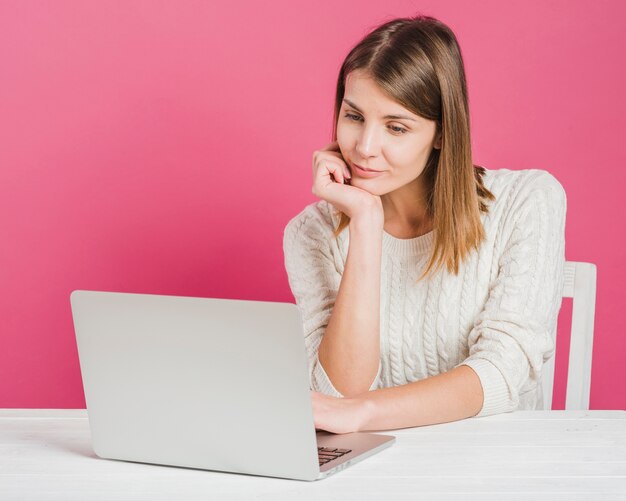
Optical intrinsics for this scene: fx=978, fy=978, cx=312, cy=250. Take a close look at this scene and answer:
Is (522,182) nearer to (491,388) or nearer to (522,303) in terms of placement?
(522,303)

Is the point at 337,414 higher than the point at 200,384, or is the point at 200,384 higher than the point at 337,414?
the point at 200,384

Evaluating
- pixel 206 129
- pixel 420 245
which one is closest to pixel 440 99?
pixel 420 245

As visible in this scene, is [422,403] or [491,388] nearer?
[422,403]

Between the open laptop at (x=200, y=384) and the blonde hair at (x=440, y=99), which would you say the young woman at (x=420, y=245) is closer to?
the blonde hair at (x=440, y=99)

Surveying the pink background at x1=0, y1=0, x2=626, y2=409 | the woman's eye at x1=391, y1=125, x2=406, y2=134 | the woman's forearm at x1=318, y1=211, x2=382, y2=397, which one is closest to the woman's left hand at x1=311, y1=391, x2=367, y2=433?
the woman's forearm at x1=318, y1=211, x2=382, y2=397

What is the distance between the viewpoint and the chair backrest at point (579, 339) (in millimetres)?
2076

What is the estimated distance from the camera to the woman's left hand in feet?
4.75

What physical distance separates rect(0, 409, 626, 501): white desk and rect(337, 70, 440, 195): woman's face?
590mm

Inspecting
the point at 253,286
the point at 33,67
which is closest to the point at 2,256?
the point at 33,67

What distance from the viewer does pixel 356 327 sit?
6.13 feet

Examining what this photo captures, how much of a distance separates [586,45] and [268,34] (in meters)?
0.93

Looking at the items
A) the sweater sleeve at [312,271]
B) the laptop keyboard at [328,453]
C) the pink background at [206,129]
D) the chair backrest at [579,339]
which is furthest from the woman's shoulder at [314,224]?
the laptop keyboard at [328,453]

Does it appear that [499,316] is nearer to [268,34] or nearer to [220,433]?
[220,433]

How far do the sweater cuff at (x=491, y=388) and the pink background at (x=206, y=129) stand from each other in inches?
49.3
